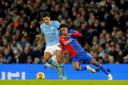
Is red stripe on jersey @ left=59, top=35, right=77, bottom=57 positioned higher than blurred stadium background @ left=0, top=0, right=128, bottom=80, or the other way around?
blurred stadium background @ left=0, top=0, right=128, bottom=80

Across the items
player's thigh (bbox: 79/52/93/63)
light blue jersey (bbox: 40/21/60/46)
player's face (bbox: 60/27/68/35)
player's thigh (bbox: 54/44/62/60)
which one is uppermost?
light blue jersey (bbox: 40/21/60/46)

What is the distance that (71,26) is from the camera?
19078mm

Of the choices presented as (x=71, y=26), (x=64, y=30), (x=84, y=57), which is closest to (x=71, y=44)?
(x=84, y=57)

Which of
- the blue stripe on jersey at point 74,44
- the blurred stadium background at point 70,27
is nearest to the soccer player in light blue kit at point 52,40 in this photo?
the blue stripe on jersey at point 74,44

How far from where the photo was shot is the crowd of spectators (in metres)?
17.7

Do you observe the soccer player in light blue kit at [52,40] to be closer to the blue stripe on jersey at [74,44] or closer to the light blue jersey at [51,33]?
the light blue jersey at [51,33]

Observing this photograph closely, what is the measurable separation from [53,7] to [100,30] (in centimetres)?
233

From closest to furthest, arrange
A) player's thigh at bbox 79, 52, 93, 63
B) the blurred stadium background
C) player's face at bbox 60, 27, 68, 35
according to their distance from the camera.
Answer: player's face at bbox 60, 27, 68, 35, player's thigh at bbox 79, 52, 93, 63, the blurred stadium background

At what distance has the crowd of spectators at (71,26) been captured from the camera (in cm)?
1767

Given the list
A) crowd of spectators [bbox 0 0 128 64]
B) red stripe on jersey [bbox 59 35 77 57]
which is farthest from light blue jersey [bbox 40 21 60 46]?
crowd of spectators [bbox 0 0 128 64]

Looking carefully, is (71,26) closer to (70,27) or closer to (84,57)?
(70,27)

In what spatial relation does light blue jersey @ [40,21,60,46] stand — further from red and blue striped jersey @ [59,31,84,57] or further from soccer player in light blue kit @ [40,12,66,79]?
red and blue striped jersey @ [59,31,84,57]

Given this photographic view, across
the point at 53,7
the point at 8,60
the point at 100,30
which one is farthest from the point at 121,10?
the point at 8,60

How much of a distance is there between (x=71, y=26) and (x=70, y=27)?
225 millimetres
